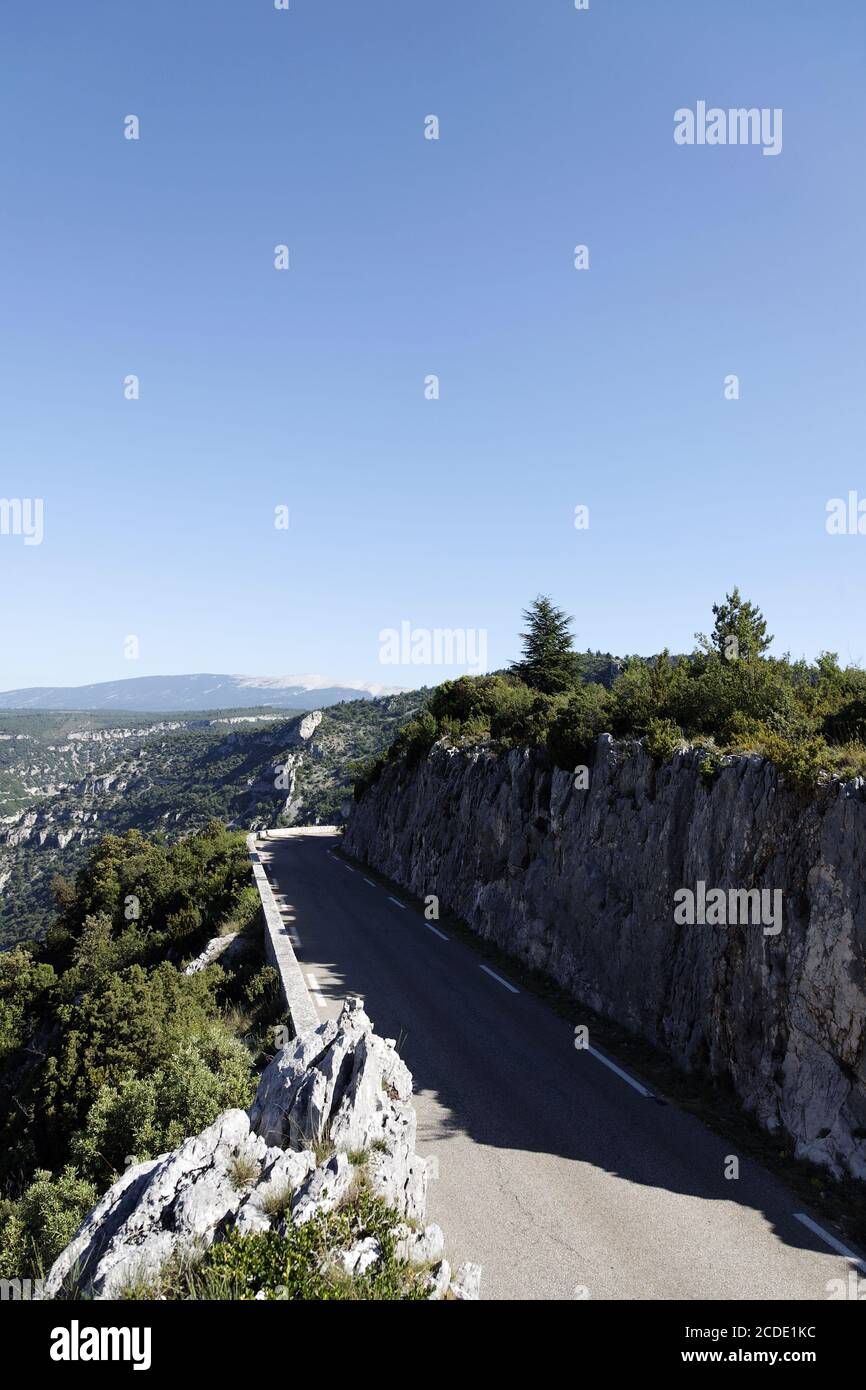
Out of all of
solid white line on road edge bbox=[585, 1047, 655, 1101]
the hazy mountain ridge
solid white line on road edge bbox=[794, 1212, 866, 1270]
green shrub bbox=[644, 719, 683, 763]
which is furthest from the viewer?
the hazy mountain ridge

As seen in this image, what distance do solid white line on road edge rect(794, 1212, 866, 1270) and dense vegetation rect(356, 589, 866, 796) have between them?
5.64 metres

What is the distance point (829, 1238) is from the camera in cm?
850

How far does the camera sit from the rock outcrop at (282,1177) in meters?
6.48

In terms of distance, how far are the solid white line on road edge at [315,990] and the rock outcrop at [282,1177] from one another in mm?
6560

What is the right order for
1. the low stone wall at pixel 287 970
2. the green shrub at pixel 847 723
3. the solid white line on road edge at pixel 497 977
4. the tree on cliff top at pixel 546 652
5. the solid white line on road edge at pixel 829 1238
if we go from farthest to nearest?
1. the tree on cliff top at pixel 546 652
2. the solid white line on road edge at pixel 497 977
3. the low stone wall at pixel 287 970
4. the green shrub at pixel 847 723
5. the solid white line on road edge at pixel 829 1238

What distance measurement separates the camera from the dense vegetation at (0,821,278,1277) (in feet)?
33.2

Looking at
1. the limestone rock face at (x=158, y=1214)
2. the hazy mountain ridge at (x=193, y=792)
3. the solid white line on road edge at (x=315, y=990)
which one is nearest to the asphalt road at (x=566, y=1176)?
the solid white line on road edge at (x=315, y=990)

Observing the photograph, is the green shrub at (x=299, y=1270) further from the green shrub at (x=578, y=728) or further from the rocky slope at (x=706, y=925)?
the green shrub at (x=578, y=728)

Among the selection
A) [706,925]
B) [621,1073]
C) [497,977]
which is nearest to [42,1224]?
[621,1073]

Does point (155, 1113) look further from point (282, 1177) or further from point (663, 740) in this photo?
point (663, 740)

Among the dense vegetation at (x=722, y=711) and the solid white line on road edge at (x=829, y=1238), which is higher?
the dense vegetation at (x=722, y=711)

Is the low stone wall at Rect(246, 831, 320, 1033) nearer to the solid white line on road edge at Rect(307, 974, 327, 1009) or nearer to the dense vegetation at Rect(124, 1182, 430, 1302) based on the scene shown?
the solid white line on road edge at Rect(307, 974, 327, 1009)
